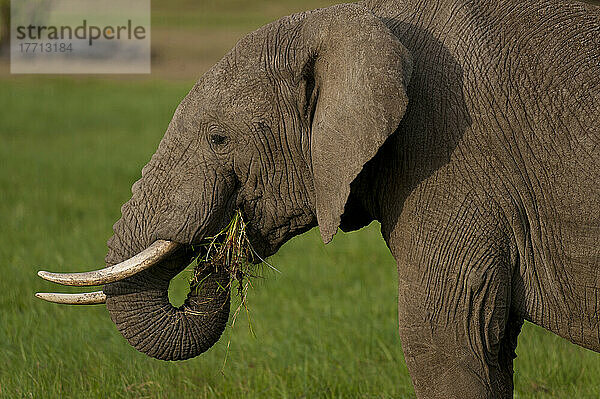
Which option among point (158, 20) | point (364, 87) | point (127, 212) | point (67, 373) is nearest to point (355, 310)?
point (67, 373)

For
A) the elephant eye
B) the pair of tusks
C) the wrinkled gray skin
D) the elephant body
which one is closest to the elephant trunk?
the pair of tusks

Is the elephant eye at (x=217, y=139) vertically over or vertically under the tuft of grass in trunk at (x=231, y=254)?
over

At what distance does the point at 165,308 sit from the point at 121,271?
30cm

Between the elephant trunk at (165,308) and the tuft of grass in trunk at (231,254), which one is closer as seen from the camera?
the tuft of grass in trunk at (231,254)

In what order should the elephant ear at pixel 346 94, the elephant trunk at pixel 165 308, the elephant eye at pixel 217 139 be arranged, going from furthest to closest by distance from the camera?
1. the elephant trunk at pixel 165 308
2. the elephant eye at pixel 217 139
3. the elephant ear at pixel 346 94

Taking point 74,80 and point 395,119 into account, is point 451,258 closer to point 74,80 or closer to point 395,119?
point 395,119

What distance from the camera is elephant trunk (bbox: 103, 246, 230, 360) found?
4109mm

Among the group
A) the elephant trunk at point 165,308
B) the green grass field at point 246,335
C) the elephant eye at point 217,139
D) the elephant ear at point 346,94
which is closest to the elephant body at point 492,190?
the elephant ear at point 346,94

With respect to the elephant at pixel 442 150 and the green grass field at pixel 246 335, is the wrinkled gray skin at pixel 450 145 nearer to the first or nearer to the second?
the elephant at pixel 442 150

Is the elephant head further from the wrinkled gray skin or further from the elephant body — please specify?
the elephant body

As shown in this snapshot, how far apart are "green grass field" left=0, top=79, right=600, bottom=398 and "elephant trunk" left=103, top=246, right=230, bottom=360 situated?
0.56 ft

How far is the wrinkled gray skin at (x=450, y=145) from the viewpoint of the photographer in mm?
3549

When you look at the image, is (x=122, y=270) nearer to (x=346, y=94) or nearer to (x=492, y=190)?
(x=346, y=94)

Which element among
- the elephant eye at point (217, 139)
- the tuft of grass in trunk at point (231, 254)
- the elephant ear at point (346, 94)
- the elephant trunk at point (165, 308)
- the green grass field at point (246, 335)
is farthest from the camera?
the green grass field at point (246, 335)
